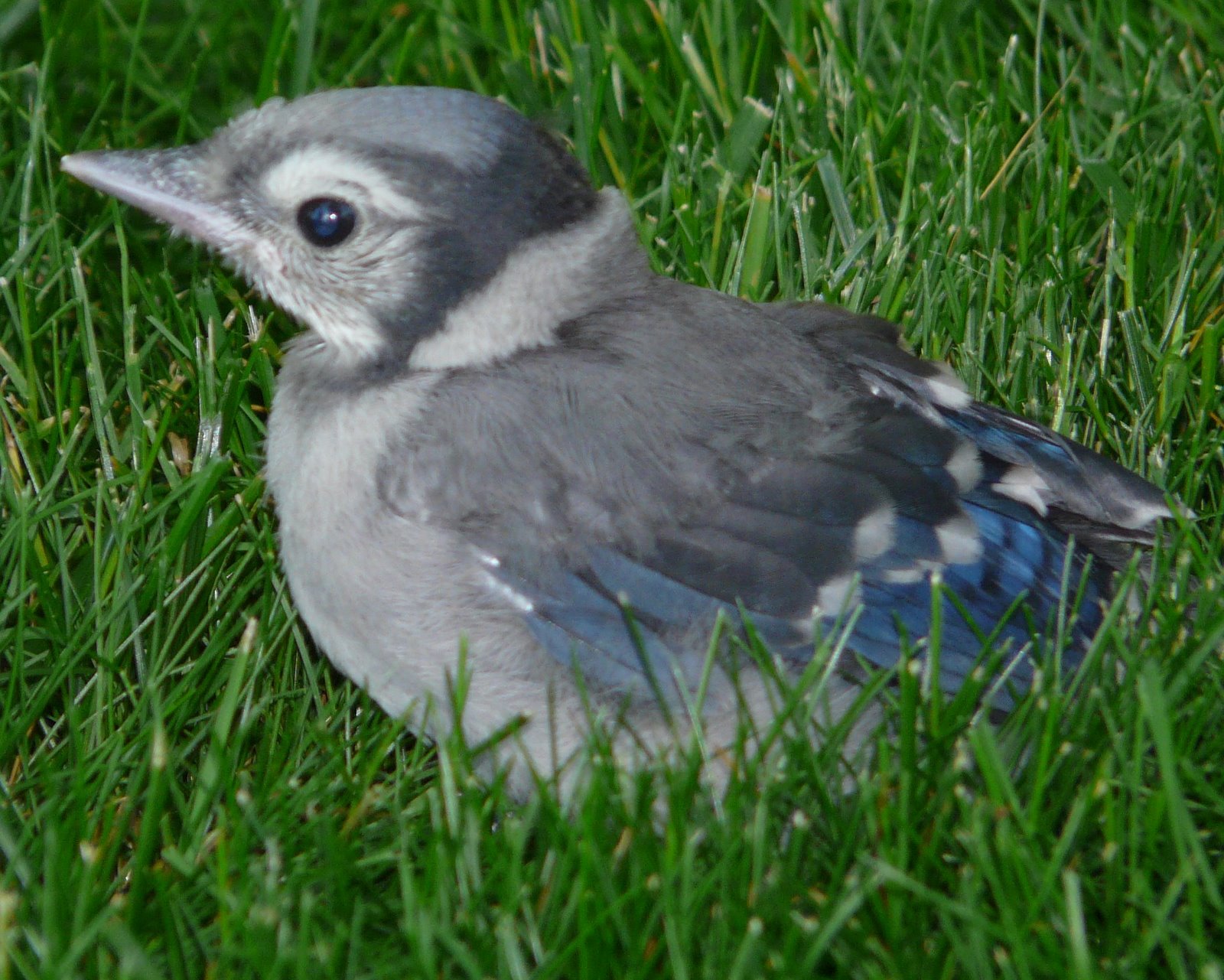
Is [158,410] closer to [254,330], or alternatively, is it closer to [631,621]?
[254,330]

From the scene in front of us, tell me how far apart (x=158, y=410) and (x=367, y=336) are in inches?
24.9

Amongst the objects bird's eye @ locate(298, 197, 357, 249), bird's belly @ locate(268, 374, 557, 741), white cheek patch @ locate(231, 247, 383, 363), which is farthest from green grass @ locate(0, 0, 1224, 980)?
bird's eye @ locate(298, 197, 357, 249)

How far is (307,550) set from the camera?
2.08 m

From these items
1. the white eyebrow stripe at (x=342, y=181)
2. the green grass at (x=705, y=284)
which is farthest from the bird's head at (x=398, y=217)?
the green grass at (x=705, y=284)

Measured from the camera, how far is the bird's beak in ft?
7.10

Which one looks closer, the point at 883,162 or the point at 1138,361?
the point at 1138,361

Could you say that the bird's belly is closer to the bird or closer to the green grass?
the bird

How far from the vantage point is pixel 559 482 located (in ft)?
6.51

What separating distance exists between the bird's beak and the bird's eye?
106 mm

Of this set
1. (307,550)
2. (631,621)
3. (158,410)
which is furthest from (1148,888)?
(158,410)

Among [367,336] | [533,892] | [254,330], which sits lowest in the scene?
[533,892]

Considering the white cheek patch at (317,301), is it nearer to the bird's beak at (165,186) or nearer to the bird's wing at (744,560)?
the bird's beak at (165,186)

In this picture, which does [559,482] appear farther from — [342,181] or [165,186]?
[165,186]

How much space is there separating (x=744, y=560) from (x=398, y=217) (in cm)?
62
